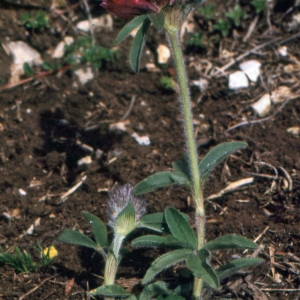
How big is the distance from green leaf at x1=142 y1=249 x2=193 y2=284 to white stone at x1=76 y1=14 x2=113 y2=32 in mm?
2625

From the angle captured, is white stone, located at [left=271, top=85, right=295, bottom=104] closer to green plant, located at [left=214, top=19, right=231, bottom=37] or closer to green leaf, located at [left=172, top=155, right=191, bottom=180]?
green plant, located at [left=214, top=19, right=231, bottom=37]

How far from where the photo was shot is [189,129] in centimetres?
221

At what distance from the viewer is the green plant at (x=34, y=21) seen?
13.9 ft

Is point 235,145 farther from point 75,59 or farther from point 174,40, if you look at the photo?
point 75,59

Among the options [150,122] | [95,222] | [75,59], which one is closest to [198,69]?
[150,122]

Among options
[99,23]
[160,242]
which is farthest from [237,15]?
[160,242]

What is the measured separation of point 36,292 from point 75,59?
204 cm

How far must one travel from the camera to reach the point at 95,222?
2414mm

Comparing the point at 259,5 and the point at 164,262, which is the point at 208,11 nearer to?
the point at 259,5

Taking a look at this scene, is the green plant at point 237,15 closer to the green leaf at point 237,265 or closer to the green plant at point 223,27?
the green plant at point 223,27

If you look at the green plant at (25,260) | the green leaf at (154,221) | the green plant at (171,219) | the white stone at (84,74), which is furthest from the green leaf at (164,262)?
the white stone at (84,74)

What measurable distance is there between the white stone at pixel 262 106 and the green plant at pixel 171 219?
1262 millimetres

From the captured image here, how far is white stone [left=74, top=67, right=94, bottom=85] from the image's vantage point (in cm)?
403

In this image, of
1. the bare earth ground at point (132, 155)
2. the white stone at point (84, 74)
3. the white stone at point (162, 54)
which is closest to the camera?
the bare earth ground at point (132, 155)
